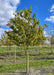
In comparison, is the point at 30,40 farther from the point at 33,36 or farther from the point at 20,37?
the point at 20,37

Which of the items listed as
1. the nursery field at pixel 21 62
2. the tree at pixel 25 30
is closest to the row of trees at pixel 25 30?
the tree at pixel 25 30

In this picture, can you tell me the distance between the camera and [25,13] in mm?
7430

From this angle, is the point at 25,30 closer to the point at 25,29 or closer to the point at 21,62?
the point at 25,29

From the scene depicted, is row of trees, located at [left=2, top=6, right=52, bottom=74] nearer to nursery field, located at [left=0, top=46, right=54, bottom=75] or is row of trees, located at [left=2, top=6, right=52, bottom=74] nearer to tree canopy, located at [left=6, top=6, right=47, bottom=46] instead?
tree canopy, located at [left=6, top=6, right=47, bottom=46]

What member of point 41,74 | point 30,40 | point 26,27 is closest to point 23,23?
point 26,27

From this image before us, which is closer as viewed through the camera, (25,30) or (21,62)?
(25,30)

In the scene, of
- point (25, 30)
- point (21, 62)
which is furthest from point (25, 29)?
point (21, 62)

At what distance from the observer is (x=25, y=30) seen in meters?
7.22

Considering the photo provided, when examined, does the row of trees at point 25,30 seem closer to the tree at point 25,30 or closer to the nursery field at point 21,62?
the tree at point 25,30

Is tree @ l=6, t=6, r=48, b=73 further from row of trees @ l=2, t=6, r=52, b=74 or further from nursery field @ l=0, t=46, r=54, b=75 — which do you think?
nursery field @ l=0, t=46, r=54, b=75

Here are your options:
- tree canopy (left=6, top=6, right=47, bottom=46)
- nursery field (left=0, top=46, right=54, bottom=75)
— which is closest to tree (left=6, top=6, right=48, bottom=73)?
tree canopy (left=6, top=6, right=47, bottom=46)

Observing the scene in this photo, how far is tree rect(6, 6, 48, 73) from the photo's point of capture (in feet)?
22.6

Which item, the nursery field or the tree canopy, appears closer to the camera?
the tree canopy

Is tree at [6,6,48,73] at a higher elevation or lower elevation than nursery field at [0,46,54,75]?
higher
